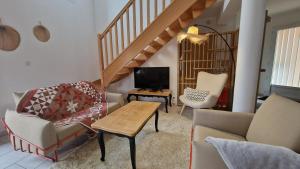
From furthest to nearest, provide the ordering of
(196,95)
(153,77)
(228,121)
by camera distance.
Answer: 1. (153,77)
2. (196,95)
3. (228,121)

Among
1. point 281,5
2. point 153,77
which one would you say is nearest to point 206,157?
point 153,77

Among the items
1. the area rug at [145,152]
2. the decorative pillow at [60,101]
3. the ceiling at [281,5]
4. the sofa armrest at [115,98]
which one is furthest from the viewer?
the ceiling at [281,5]

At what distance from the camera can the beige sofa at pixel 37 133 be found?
65.4 inches

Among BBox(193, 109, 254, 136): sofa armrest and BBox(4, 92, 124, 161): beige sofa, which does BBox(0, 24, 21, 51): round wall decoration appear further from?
BBox(193, 109, 254, 136): sofa armrest

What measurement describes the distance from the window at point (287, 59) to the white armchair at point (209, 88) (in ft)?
8.43

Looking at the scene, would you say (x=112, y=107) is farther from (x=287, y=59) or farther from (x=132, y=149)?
(x=287, y=59)

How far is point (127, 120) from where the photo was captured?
1846mm

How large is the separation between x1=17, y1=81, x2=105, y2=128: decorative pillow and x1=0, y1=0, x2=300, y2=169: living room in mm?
15

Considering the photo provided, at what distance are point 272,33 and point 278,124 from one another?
4.07m

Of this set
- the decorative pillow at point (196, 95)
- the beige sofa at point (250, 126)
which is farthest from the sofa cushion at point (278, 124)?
the decorative pillow at point (196, 95)

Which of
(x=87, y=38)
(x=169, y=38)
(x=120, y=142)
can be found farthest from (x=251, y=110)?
(x=87, y=38)

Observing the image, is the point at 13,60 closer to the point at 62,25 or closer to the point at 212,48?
the point at 62,25

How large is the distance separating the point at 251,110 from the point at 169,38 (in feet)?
7.60

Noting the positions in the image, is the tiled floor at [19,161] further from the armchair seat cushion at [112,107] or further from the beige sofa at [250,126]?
the beige sofa at [250,126]
